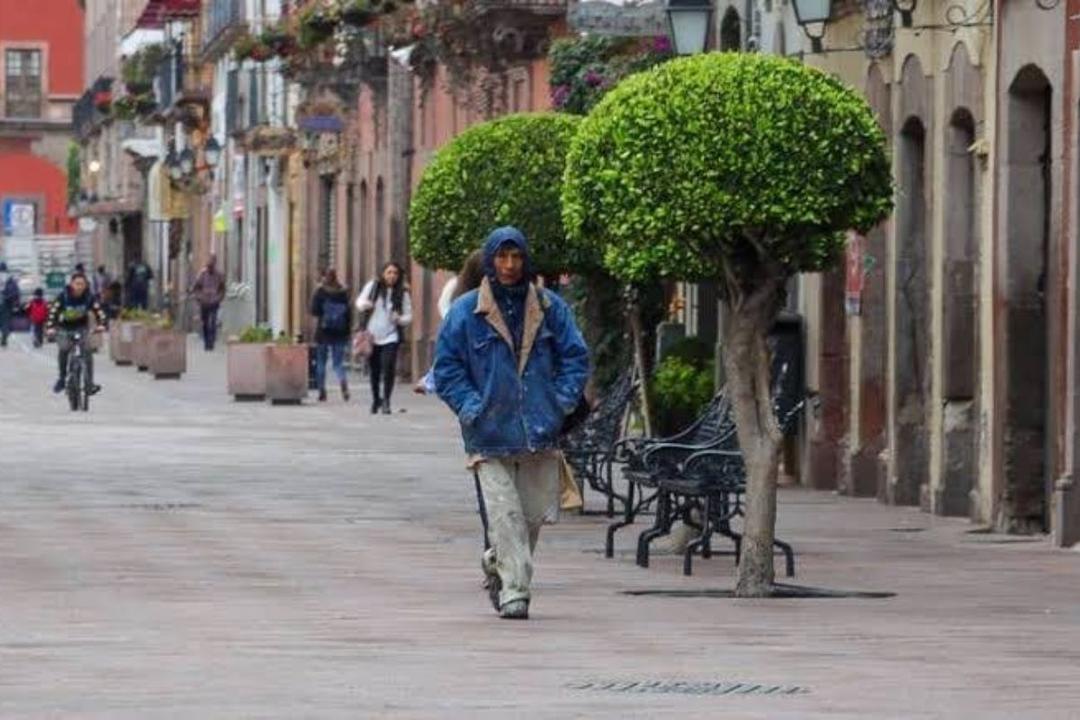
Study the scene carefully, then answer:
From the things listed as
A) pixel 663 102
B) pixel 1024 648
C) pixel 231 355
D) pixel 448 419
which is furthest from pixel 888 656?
pixel 231 355

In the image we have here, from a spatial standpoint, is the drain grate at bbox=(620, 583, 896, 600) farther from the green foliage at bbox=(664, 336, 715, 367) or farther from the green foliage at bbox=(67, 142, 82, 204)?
the green foliage at bbox=(67, 142, 82, 204)

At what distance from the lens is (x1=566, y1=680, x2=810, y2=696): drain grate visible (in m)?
12.9

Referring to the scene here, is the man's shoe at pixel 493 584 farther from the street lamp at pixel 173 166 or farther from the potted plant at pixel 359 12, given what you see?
the street lamp at pixel 173 166

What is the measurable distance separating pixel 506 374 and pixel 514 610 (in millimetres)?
1079

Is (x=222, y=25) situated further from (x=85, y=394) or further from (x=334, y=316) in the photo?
(x=85, y=394)

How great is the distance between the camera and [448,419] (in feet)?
133

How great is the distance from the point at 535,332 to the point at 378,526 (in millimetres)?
6377

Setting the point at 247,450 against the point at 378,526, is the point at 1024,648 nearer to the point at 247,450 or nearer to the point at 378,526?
the point at 378,526

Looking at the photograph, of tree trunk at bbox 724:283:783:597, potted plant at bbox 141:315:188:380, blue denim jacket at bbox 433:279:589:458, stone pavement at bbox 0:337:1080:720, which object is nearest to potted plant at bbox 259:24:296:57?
potted plant at bbox 141:315:188:380

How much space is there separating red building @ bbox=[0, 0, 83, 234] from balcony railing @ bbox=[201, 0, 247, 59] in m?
38.0

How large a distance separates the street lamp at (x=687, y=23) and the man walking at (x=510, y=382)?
9.71 meters

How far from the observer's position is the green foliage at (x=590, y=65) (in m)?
35.4

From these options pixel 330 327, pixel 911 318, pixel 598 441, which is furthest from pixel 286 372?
pixel 598 441

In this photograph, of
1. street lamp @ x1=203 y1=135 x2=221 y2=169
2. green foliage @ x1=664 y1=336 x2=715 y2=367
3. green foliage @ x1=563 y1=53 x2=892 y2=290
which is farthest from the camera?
street lamp @ x1=203 y1=135 x2=221 y2=169
